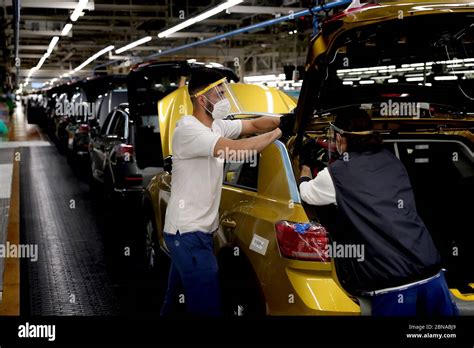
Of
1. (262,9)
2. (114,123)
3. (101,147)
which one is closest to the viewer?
(114,123)

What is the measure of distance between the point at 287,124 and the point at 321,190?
88cm

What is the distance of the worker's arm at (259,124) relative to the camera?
4352mm

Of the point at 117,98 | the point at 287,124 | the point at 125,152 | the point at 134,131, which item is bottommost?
the point at 125,152

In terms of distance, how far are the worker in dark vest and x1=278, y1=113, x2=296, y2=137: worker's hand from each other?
29.5 inches

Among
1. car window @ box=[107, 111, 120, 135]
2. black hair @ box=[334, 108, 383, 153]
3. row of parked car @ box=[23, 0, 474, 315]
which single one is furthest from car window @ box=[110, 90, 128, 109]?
black hair @ box=[334, 108, 383, 153]

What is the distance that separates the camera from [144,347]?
3350mm

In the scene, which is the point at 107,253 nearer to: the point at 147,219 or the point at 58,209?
the point at 147,219

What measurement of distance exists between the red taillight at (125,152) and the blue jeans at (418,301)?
22.0 feet

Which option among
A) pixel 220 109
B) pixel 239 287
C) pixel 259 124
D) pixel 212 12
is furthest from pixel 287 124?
pixel 212 12

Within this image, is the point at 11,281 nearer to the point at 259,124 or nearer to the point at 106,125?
the point at 259,124

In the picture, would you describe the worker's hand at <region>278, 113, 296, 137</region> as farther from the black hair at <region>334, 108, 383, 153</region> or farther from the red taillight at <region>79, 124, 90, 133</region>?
the red taillight at <region>79, 124, 90, 133</region>

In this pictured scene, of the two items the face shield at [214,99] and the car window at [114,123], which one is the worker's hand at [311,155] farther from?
the car window at [114,123]

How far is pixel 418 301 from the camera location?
3191 millimetres

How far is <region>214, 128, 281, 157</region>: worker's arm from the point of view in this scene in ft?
11.8
